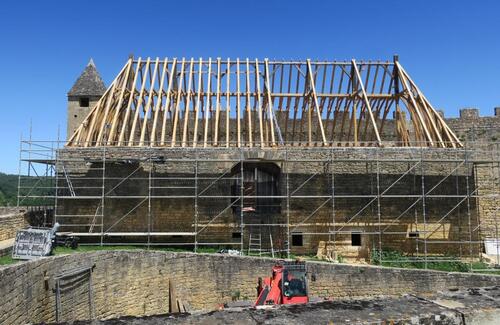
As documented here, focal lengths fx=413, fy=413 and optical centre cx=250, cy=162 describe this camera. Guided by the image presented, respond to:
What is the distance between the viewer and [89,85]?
21.1 metres

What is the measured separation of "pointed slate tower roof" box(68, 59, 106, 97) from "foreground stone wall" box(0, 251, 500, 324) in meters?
12.8

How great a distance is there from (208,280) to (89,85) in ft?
46.4

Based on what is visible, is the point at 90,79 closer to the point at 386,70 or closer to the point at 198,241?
the point at 198,241

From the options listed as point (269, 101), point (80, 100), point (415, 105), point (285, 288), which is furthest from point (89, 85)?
point (285, 288)

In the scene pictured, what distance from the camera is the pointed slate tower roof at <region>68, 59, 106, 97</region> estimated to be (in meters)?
20.9

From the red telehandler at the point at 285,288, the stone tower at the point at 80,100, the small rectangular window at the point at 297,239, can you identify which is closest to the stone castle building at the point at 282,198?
the small rectangular window at the point at 297,239

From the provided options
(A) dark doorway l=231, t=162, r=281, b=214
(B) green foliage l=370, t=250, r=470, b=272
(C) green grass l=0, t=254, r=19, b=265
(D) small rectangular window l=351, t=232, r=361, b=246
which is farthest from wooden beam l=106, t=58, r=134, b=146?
(B) green foliage l=370, t=250, r=470, b=272

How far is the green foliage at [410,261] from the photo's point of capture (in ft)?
42.3

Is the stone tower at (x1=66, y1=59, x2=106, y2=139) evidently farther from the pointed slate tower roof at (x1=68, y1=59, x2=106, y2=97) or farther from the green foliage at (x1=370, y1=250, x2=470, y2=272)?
the green foliage at (x1=370, y1=250, x2=470, y2=272)

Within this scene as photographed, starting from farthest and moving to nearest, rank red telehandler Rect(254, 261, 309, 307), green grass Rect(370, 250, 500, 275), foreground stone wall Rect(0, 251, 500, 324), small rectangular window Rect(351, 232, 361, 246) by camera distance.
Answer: small rectangular window Rect(351, 232, 361, 246), green grass Rect(370, 250, 500, 275), foreground stone wall Rect(0, 251, 500, 324), red telehandler Rect(254, 261, 309, 307)

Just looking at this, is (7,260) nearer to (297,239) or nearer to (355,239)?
(297,239)

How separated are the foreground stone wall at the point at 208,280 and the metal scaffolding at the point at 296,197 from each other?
2.34 m

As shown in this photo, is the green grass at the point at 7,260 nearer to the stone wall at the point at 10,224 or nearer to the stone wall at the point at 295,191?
the stone wall at the point at 10,224

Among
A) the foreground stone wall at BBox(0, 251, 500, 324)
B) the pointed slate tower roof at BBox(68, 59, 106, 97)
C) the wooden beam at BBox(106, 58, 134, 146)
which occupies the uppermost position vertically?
the pointed slate tower roof at BBox(68, 59, 106, 97)
